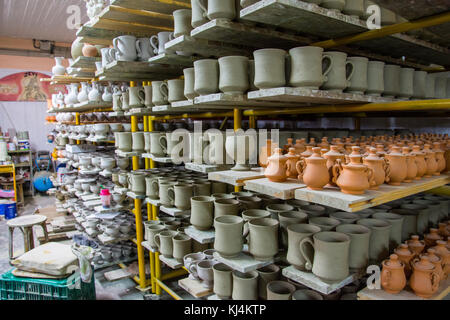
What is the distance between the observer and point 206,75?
1.77m

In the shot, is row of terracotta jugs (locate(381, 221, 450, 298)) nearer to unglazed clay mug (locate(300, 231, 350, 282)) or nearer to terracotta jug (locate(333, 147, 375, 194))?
unglazed clay mug (locate(300, 231, 350, 282))

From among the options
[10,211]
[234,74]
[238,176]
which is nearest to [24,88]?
[10,211]

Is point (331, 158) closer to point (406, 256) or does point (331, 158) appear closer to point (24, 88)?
point (406, 256)

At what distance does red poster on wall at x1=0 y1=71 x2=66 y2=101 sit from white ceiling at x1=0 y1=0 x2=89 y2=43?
961 millimetres

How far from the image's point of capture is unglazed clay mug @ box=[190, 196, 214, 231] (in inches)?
77.5

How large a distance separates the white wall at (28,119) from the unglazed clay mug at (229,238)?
821 centimetres

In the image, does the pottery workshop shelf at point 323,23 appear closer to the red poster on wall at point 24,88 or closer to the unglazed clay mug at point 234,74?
the unglazed clay mug at point 234,74

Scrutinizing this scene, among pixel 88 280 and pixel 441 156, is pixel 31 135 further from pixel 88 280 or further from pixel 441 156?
pixel 441 156

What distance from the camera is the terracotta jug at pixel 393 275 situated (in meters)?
1.42

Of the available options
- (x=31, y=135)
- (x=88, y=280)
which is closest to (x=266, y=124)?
(x=88, y=280)

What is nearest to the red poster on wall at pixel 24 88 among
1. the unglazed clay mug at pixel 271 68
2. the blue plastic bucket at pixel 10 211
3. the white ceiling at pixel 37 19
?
the white ceiling at pixel 37 19

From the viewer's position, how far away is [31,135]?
815 cm

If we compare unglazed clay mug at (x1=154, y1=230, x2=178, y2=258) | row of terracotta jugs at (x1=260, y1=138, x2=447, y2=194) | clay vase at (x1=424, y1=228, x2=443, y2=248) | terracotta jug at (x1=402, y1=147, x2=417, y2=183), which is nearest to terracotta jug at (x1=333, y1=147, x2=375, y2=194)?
row of terracotta jugs at (x1=260, y1=138, x2=447, y2=194)

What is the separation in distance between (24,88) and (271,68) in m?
8.48
